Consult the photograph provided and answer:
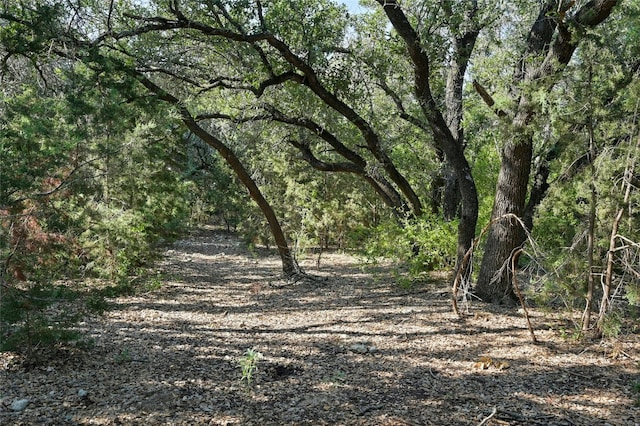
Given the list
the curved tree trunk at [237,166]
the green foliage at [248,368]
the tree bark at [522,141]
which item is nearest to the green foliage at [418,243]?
the tree bark at [522,141]

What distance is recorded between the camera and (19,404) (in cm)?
386

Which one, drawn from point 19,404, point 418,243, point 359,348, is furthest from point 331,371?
point 418,243

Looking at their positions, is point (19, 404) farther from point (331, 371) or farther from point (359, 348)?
point (359, 348)

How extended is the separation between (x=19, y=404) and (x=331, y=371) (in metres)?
2.55

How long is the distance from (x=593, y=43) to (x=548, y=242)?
342cm

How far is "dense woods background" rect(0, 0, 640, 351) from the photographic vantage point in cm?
490

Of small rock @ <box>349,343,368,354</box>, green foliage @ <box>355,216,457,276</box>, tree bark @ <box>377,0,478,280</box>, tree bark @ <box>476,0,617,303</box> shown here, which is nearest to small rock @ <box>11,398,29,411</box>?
small rock @ <box>349,343,368,354</box>

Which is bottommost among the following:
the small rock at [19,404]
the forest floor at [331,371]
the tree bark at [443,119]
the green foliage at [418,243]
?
the small rock at [19,404]

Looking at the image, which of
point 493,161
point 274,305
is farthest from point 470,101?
point 274,305

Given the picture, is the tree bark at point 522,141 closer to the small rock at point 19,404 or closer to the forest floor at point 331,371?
the forest floor at point 331,371

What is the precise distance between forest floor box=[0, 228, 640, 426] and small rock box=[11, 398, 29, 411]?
4 centimetres

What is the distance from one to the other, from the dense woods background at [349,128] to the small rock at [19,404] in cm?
64

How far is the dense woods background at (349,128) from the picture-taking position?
4898 mm

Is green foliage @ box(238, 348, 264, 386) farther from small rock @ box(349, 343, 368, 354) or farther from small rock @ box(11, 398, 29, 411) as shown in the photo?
small rock @ box(11, 398, 29, 411)
